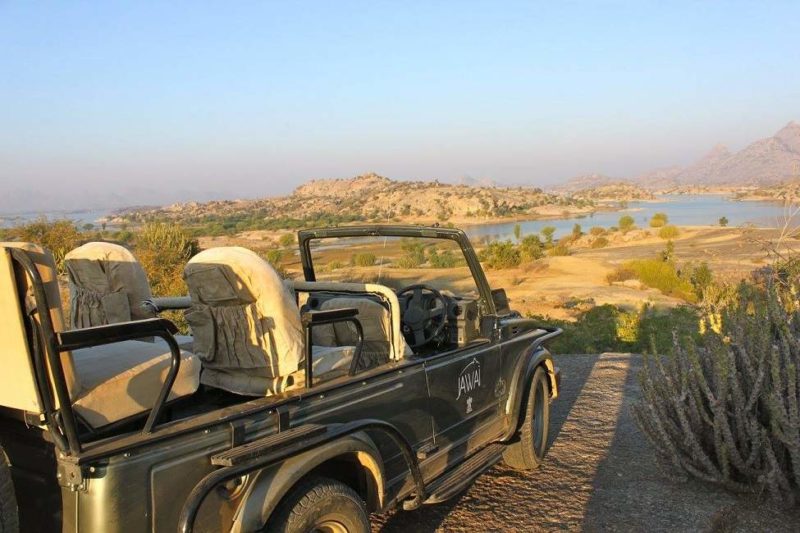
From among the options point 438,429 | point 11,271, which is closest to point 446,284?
point 438,429

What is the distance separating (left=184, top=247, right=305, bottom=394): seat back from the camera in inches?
124

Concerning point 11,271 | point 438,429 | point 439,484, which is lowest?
point 439,484

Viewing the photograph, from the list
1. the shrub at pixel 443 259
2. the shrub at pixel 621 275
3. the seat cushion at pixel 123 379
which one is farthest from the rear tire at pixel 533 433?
the shrub at pixel 621 275

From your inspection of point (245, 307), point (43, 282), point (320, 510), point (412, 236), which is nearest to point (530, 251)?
point (412, 236)

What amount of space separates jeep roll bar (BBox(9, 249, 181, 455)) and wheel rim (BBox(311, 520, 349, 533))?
1247 millimetres

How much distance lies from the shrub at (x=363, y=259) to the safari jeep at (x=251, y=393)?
0.32 ft

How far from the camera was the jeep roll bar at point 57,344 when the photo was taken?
2209mm

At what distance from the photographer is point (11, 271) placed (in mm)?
2240

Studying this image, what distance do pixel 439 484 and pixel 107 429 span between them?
6.72 ft

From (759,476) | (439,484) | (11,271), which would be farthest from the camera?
(759,476)

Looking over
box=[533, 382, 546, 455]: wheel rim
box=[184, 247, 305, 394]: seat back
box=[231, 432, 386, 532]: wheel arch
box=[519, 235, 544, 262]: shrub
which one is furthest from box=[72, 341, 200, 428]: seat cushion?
box=[519, 235, 544, 262]: shrub

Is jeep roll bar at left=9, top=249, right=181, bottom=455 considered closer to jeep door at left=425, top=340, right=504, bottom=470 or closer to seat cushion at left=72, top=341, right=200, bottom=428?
seat cushion at left=72, top=341, right=200, bottom=428

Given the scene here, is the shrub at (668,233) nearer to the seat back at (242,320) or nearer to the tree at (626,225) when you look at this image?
the tree at (626,225)

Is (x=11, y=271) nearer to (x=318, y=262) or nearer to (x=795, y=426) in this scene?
(x=318, y=262)
